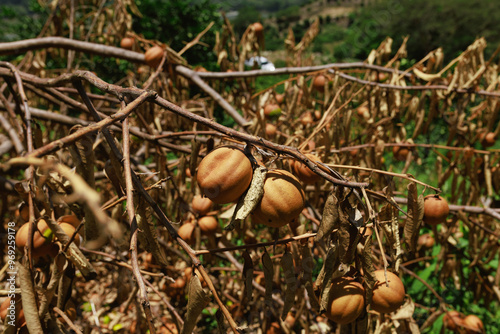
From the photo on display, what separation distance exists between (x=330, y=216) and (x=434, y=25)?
2070 cm

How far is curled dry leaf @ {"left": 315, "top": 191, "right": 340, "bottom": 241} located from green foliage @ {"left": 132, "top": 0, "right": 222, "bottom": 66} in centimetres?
544

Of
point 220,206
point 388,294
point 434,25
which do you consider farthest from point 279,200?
point 434,25

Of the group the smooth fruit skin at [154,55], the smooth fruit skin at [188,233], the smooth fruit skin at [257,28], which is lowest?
the smooth fruit skin at [188,233]

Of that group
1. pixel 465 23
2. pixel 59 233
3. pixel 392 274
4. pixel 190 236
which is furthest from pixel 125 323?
pixel 465 23

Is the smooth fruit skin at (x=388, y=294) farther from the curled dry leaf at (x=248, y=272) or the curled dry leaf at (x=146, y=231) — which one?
the curled dry leaf at (x=146, y=231)

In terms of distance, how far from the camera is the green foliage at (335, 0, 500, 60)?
16.1 metres

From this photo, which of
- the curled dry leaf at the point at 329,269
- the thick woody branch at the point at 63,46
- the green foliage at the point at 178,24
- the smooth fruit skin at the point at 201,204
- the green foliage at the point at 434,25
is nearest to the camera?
the curled dry leaf at the point at 329,269

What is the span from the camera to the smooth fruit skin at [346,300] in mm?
885

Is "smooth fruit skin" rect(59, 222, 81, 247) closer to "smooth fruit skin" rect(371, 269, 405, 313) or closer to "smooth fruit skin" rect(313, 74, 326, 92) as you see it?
"smooth fruit skin" rect(371, 269, 405, 313)

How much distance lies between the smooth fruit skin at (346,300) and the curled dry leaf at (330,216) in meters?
0.22

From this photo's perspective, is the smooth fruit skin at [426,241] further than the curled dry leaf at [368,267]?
Yes

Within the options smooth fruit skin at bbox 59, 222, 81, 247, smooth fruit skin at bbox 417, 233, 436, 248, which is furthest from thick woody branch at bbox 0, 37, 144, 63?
smooth fruit skin at bbox 417, 233, 436, 248

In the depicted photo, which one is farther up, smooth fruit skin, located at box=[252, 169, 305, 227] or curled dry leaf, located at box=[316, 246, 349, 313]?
smooth fruit skin, located at box=[252, 169, 305, 227]

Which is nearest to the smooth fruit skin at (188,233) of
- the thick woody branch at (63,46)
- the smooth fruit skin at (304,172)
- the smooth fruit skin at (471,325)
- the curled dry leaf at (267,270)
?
the smooth fruit skin at (304,172)
